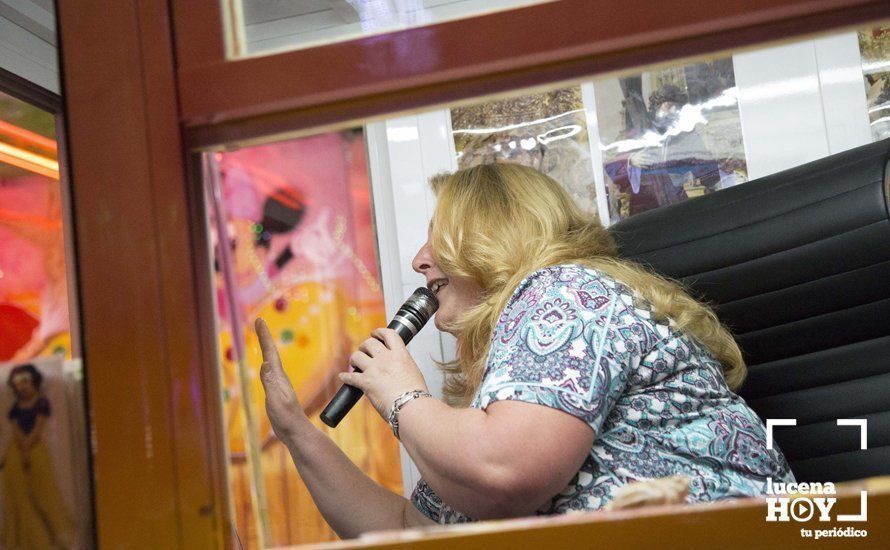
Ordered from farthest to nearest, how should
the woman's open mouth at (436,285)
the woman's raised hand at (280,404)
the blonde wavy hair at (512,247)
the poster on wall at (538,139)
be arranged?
the poster on wall at (538,139) → the woman's open mouth at (436,285) → the woman's raised hand at (280,404) → the blonde wavy hair at (512,247)

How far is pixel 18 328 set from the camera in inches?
27.8

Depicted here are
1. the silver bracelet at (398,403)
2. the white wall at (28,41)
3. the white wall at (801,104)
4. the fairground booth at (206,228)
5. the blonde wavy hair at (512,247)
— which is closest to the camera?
the fairground booth at (206,228)

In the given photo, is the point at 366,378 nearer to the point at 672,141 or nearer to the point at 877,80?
the point at 672,141

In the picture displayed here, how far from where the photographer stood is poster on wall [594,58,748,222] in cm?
176

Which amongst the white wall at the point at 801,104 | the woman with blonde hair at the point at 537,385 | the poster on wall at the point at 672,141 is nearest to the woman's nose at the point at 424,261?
the woman with blonde hair at the point at 537,385


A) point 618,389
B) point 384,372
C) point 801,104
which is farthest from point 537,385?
point 801,104

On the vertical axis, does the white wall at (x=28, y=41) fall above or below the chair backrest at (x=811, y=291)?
above

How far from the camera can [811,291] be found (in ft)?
4.67

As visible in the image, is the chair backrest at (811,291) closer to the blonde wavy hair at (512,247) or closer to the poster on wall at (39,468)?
the blonde wavy hair at (512,247)

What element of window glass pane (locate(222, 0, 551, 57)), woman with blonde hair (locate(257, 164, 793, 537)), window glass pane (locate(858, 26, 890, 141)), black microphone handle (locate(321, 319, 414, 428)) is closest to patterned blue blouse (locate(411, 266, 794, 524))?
woman with blonde hair (locate(257, 164, 793, 537))

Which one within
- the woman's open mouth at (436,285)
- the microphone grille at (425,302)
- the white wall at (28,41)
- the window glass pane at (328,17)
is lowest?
the microphone grille at (425,302)

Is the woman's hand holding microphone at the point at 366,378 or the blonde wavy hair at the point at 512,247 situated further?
the blonde wavy hair at the point at 512,247

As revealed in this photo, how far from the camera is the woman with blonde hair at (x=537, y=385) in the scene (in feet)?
3.34

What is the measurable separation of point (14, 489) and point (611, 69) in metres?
0.49
